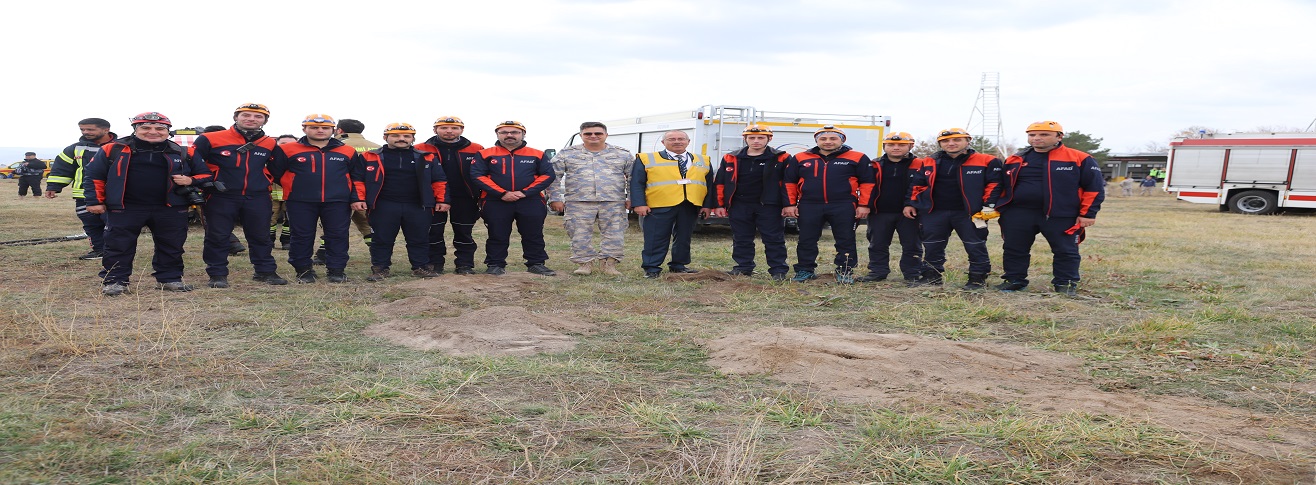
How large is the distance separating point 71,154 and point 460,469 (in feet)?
27.5

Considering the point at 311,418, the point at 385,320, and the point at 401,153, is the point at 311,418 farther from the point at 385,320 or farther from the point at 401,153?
the point at 401,153

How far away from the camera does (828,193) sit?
859 centimetres

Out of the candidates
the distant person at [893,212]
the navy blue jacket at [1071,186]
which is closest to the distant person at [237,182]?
the distant person at [893,212]

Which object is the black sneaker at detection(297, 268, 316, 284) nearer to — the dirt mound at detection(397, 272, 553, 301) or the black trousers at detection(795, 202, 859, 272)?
the dirt mound at detection(397, 272, 553, 301)

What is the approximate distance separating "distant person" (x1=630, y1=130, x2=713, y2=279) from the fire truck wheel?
68.2 ft

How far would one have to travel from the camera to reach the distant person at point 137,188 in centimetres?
693

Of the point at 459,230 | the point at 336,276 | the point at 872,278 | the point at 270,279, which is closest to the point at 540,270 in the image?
the point at 459,230

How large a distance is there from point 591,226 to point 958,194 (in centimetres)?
353

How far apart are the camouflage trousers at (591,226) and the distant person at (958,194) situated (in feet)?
9.34

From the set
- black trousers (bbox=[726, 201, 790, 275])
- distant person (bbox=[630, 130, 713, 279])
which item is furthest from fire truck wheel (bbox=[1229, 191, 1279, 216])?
distant person (bbox=[630, 130, 713, 279])

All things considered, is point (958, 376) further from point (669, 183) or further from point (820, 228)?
point (669, 183)

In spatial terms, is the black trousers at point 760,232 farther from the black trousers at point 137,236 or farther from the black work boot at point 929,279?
the black trousers at point 137,236

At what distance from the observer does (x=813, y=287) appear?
8.26 meters

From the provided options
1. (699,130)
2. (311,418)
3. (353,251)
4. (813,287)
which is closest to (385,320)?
(311,418)
